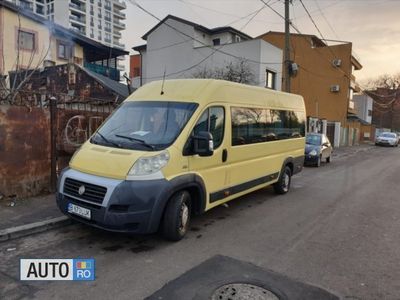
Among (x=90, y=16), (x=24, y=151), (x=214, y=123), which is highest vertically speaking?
(x=90, y=16)

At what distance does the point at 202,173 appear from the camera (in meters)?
5.46

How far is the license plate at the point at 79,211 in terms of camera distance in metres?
4.70

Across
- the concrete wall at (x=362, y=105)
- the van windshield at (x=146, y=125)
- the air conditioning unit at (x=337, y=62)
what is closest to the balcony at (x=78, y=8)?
the concrete wall at (x=362, y=105)

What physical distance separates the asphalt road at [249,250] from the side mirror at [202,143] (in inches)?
53.6

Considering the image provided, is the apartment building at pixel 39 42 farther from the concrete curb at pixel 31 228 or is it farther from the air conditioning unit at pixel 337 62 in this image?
the air conditioning unit at pixel 337 62

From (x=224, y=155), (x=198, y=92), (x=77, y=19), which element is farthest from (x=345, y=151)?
(x=77, y=19)

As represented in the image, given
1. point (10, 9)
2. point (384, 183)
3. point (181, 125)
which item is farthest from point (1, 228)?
point (10, 9)

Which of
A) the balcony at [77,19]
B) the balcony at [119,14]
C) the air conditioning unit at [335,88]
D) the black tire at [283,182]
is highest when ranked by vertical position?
the balcony at [119,14]

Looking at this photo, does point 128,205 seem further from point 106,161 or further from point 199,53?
point 199,53

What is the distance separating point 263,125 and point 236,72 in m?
15.3

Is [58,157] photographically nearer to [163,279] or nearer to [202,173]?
[202,173]

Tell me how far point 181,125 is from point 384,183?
8.87 meters

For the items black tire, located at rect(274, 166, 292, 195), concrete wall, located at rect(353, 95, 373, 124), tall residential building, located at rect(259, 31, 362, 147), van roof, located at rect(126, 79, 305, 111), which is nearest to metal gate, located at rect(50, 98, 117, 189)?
van roof, located at rect(126, 79, 305, 111)

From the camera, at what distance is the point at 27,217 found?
5844 millimetres
